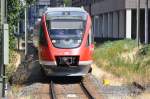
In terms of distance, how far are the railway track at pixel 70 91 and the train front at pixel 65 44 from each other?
0.53m

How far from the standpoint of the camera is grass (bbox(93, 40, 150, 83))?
25.0m

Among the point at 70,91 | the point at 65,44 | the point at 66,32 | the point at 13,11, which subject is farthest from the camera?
the point at 66,32

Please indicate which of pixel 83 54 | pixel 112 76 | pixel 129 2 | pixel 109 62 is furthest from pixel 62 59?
pixel 129 2

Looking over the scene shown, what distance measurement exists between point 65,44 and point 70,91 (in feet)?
9.66

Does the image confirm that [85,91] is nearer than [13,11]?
Yes

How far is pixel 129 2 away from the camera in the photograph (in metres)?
69.3

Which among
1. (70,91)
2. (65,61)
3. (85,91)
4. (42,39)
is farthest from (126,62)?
(85,91)

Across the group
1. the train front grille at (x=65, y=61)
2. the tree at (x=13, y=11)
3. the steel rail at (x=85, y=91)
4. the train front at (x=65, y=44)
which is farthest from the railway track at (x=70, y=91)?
the tree at (x=13, y=11)

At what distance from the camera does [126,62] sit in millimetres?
29953

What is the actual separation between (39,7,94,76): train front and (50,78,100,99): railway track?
1.75ft

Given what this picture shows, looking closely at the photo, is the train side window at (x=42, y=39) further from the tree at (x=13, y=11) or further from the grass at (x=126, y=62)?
the grass at (x=126, y=62)

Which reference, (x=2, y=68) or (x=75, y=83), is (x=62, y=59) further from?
(x=2, y=68)

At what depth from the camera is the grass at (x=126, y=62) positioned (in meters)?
25.0

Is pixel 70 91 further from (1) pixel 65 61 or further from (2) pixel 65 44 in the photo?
(2) pixel 65 44
